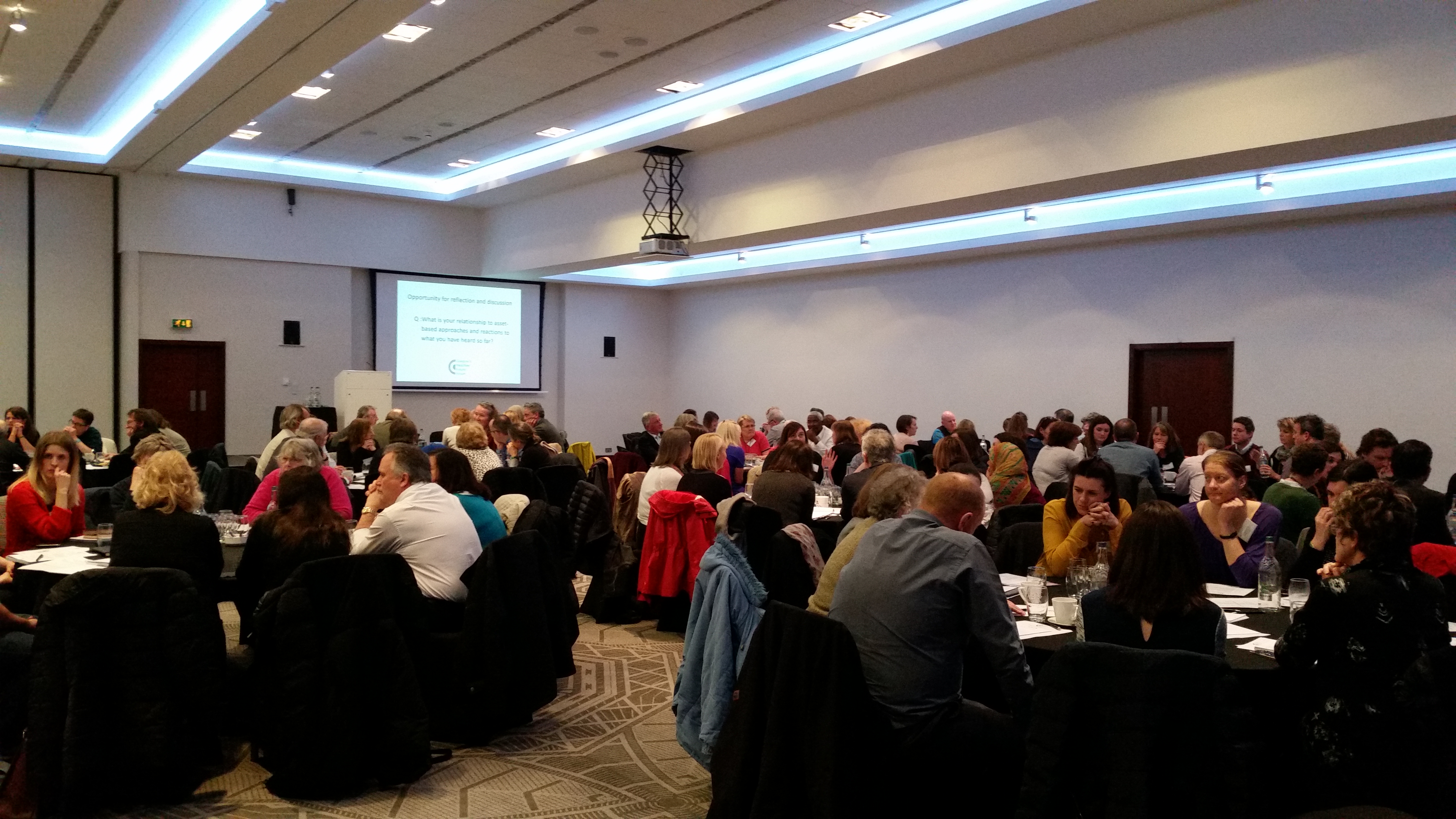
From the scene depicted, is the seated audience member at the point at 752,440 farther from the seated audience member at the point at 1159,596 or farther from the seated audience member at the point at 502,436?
the seated audience member at the point at 1159,596

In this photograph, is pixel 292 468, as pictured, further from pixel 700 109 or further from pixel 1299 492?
pixel 700 109

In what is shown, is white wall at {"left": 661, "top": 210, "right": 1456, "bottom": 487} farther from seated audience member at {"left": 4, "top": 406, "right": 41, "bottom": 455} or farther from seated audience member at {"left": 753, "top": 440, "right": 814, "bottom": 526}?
seated audience member at {"left": 4, "top": 406, "right": 41, "bottom": 455}

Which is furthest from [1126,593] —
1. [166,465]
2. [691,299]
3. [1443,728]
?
[691,299]

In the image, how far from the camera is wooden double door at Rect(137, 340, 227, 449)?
12.3 metres

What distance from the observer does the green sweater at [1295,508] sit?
5.02m

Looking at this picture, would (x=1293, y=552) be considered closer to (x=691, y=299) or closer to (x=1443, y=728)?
(x=1443, y=728)

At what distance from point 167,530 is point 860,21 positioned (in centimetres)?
565

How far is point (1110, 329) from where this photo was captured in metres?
11.4

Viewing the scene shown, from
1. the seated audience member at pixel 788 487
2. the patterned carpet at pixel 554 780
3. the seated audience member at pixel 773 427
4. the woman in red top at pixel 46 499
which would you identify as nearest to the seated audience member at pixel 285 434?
the woman in red top at pixel 46 499

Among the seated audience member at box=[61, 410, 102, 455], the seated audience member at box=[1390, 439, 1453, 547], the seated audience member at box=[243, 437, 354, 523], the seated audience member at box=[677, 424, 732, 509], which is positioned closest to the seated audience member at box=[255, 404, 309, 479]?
the seated audience member at box=[243, 437, 354, 523]

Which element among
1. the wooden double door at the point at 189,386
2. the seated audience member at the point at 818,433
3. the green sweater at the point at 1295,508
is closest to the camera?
the green sweater at the point at 1295,508

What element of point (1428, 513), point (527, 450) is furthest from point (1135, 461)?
point (527, 450)

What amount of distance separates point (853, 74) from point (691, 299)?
9025 millimetres

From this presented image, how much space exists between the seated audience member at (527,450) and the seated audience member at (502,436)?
0.03m
